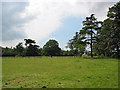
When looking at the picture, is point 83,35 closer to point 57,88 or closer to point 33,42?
point 57,88

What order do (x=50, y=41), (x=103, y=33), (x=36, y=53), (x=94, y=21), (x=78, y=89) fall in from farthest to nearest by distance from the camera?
(x=50, y=41) < (x=36, y=53) < (x=94, y=21) < (x=103, y=33) < (x=78, y=89)

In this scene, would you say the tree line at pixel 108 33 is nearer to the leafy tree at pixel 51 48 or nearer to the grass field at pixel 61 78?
the grass field at pixel 61 78

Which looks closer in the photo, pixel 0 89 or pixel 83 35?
pixel 0 89

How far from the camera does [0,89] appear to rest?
5109 millimetres

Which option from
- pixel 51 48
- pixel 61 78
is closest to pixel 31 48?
pixel 51 48

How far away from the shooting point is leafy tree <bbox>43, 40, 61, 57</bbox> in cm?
7093

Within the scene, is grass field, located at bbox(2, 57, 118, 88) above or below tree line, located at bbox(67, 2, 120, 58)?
below

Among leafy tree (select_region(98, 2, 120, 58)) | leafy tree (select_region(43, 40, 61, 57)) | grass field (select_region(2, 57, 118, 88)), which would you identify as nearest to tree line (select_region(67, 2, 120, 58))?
leafy tree (select_region(98, 2, 120, 58))

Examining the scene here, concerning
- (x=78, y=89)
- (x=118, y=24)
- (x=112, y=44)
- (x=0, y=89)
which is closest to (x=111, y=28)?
(x=118, y=24)

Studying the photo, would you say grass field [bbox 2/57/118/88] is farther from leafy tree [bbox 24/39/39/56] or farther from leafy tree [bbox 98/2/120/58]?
leafy tree [bbox 24/39/39/56]

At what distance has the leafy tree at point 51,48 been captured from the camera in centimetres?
7093

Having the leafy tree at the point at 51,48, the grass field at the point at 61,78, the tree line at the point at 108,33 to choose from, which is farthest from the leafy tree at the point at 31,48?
the grass field at the point at 61,78

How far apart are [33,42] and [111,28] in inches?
2043

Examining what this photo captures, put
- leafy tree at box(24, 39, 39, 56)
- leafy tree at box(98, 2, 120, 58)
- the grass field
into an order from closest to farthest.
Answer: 1. the grass field
2. leafy tree at box(98, 2, 120, 58)
3. leafy tree at box(24, 39, 39, 56)
